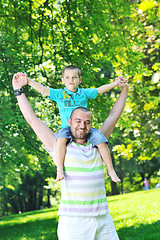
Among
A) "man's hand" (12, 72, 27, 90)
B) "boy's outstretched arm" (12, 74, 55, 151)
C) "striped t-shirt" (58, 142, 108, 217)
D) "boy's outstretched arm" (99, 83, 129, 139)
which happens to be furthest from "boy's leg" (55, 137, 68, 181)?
"man's hand" (12, 72, 27, 90)

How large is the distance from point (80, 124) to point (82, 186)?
0.39 m

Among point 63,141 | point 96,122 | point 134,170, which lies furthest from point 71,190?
point 134,170

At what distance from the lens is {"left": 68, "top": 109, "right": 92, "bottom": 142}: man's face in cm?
236

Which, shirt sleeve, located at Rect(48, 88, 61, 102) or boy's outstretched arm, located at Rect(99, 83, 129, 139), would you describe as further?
shirt sleeve, located at Rect(48, 88, 61, 102)

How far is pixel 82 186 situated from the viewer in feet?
7.41

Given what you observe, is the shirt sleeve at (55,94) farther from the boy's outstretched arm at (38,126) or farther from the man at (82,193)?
the man at (82,193)

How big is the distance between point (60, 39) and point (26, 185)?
80.9ft

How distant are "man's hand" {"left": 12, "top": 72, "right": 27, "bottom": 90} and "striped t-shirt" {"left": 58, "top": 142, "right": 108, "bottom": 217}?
601mm

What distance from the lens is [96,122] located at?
9797 millimetres

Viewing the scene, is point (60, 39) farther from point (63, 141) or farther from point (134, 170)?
point (134, 170)

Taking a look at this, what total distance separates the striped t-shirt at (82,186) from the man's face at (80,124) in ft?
0.34

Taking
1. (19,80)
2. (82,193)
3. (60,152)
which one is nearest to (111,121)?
(60,152)

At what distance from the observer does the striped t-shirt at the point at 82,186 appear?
2242mm

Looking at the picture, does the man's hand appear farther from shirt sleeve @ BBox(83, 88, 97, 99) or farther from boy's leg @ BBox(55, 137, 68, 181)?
shirt sleeve @ BBox(83, 88, 97, 99)
